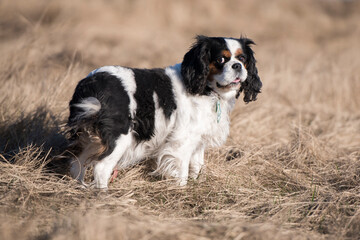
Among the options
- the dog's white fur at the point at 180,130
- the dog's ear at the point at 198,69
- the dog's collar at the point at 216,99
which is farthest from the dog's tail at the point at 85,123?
the dog's collar at the point at 216,99

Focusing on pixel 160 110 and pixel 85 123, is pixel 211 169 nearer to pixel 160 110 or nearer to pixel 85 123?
pixel 160 110

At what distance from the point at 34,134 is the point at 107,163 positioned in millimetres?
1405

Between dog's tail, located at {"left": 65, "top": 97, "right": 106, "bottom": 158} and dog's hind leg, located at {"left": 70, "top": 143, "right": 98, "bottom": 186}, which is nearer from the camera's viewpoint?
dog's tail, located at {"left": 65, "top": 97, "right": 106, "bottom": 158}

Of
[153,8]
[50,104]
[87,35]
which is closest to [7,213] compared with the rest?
[50,104]

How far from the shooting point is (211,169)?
Answer: 413 cm

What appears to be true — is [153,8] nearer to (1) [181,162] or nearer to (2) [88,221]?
(1) [181,162]

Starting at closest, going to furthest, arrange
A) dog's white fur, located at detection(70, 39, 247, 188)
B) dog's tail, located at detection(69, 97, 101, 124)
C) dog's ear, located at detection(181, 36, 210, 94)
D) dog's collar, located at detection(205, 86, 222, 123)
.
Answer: dog's tail, located at detection(69, 97, 101, 124), dog's white fur, located at detection(70, 39, 247, 188), dog's ear, located at detection(181, 36, 210, 94), dog's collar, located at detection(205, 86, 222, 123)

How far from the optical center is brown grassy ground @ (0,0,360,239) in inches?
106

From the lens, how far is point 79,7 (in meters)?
15.6

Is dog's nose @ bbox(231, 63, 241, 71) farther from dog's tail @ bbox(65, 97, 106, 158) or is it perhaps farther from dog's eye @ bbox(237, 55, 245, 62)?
dog's tail @ bbox(65, 97, 106, 158)

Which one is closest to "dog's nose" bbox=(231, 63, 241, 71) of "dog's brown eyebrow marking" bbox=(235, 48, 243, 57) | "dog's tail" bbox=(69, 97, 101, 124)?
"dog's brown eyebrow marking" bbox=(235, 48, 243, 57)

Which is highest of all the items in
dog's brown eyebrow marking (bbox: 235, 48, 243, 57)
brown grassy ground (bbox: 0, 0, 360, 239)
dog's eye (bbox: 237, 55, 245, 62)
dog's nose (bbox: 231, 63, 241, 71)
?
dog's brown eyebrow marking (bbox: 235, 48, 243, 57)

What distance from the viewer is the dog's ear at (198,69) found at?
12.4 feet

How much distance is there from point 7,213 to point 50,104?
2325 mm
